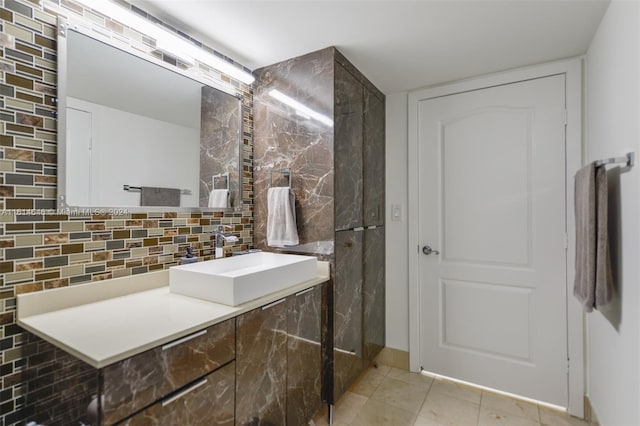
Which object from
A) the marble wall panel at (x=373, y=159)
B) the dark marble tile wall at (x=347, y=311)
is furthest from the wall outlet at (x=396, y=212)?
the dark marble tile wall at (x=347, y=311)

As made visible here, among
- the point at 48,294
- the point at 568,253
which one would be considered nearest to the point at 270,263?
the point at 48,294

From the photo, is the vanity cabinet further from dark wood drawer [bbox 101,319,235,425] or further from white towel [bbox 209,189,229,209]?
white towel [bbox 209,189,229,209]

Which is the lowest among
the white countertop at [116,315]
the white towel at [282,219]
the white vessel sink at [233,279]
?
the white countertop at [116,315]

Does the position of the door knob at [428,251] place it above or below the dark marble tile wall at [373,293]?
above

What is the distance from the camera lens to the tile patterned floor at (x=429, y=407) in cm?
195

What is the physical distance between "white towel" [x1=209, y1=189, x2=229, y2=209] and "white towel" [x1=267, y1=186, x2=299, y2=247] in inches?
11.2

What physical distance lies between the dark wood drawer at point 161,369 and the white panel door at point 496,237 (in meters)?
1.76

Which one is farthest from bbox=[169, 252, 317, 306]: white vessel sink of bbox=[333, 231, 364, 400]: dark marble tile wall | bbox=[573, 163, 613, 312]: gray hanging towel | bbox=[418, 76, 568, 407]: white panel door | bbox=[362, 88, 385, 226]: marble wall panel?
bbox=[573, 163, 613, 312]: gray hanging towel

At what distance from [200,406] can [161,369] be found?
0.75 ft

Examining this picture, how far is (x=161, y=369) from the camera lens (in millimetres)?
1020

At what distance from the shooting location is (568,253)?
2037mm

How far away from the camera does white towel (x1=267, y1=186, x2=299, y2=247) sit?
6.37ft

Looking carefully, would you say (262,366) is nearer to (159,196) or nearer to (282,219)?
(282,219)

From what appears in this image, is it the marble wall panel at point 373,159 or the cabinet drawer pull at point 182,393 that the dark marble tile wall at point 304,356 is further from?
the marble wall panel at point 373,159
